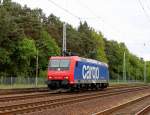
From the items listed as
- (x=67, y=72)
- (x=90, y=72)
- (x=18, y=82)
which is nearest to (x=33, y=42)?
(x=18, y=82)

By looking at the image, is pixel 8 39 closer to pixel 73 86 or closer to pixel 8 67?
pixel 8 67

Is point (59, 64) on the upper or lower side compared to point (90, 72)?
upper

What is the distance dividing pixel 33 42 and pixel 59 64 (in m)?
44.2

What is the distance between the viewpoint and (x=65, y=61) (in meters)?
42.2

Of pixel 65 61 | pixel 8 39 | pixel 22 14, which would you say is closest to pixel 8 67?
pixel 8 39

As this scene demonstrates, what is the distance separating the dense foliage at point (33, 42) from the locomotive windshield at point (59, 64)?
29.9 m

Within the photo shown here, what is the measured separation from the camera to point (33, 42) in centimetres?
8600

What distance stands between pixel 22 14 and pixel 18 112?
3239 inches

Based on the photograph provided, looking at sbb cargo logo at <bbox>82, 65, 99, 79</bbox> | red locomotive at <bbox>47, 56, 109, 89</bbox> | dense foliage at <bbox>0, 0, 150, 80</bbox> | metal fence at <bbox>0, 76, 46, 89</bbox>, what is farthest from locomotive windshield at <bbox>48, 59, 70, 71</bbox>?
dense foliage at <bbox>0, 0, 150, 80</bbox>

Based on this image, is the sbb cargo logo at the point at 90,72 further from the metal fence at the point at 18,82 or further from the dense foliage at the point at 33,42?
the dense foliage at the point at 33,42

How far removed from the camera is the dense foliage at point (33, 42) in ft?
247

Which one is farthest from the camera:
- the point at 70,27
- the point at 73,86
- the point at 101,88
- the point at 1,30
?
the point at 70,27

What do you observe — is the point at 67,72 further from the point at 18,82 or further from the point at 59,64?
the point at 18,82

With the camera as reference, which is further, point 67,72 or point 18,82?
point 18,82
